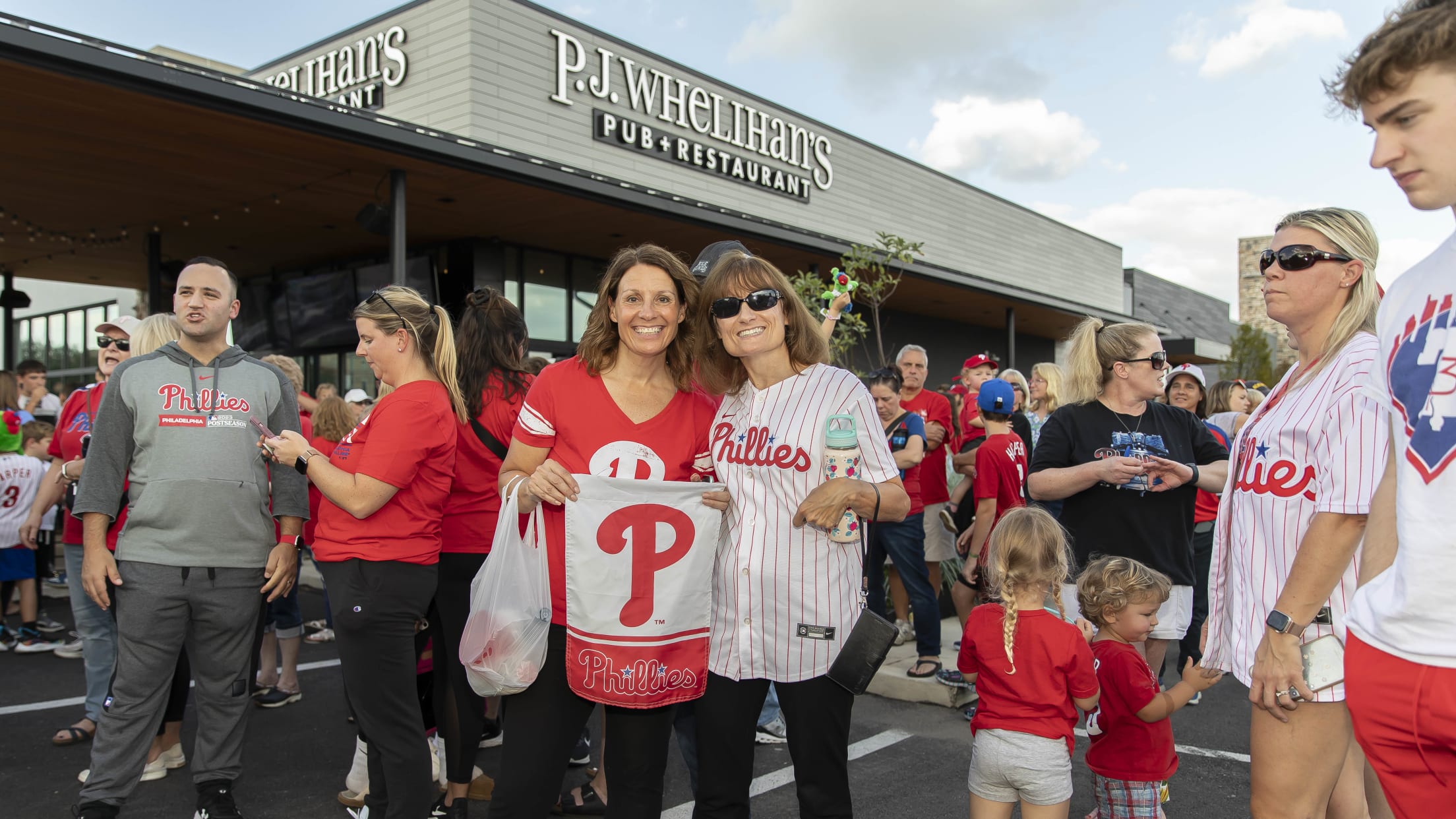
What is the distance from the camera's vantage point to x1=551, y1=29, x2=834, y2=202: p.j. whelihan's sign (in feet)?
43.3

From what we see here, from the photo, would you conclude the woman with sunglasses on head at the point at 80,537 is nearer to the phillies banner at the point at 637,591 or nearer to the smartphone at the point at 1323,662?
the phillies banner at the point at 637,591

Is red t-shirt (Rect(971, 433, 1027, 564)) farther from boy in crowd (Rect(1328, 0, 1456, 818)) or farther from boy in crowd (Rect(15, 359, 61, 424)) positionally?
boy in crowd (Rect(15, 359, 61, 424))

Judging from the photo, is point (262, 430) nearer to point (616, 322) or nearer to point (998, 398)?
point (616, 322)

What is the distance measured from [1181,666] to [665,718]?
4933mm

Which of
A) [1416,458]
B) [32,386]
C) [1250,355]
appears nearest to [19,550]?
[32,386]

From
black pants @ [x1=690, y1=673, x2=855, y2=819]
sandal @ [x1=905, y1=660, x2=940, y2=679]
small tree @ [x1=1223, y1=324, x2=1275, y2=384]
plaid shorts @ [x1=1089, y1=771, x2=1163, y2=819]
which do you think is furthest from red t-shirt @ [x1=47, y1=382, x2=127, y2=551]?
small tree @ [x1=1223, y1=324, x2=1275, y2=384]

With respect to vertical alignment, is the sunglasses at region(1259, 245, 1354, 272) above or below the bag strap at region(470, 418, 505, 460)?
above

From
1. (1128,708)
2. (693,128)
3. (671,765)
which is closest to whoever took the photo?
(1128,708)

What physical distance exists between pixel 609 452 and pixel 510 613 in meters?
0.54

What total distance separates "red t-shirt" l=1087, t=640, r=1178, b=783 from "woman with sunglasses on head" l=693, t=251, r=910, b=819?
112 centimetres

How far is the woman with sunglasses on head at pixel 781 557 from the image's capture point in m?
2.53

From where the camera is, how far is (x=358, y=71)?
13500 mm

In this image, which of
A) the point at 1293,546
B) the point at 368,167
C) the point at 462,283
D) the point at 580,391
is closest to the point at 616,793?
the point at 580,391

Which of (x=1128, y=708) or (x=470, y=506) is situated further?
(x=470, y=506)
